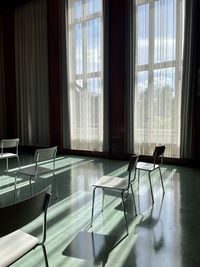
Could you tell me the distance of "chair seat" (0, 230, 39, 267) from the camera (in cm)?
133

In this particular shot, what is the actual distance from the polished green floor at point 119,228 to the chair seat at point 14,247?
0.56m

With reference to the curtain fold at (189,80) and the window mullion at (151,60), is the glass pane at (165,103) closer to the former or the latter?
the window mullion at (151,60)

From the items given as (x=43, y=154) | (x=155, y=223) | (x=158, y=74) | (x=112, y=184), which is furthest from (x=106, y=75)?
(x=155, y=223)

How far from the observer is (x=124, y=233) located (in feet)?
8.02

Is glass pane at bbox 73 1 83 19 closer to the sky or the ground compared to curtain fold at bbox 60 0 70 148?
closer to the sky

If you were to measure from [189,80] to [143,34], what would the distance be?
1.58m

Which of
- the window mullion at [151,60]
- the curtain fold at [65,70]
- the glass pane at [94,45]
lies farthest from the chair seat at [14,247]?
the curtain fold at [65,70]

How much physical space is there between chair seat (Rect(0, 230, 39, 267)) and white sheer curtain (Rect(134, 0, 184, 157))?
4596mm

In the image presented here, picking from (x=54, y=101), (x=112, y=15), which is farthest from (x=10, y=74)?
(x=112, y=15)

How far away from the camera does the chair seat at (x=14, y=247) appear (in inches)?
52.2

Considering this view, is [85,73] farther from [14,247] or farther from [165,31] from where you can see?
[14,247]

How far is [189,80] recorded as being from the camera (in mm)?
5223

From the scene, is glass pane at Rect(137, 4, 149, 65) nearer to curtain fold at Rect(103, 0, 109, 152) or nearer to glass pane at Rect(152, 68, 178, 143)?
glass pane at Rect(152, 68, 178, 143)

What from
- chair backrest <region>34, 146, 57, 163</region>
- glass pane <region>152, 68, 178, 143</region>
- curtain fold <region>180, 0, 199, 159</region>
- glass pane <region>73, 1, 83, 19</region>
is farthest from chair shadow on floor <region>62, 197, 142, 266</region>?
glass pane <region>73, 1, 83, 19</region>
